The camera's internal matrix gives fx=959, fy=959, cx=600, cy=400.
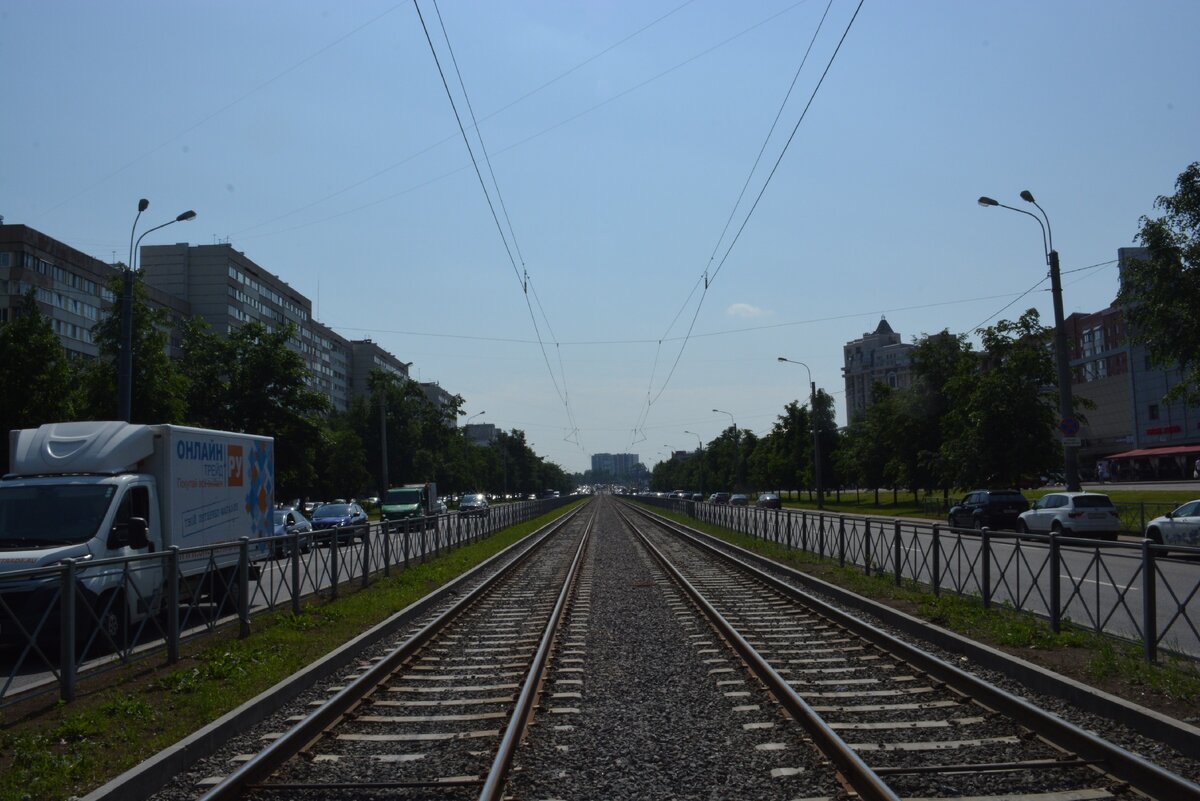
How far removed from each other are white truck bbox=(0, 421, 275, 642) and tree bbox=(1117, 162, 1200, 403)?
2433 centimetres

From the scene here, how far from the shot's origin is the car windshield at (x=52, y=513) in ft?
38.3

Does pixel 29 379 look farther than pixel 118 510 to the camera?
Yes

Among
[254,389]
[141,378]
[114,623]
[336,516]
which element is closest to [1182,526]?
[114,623]

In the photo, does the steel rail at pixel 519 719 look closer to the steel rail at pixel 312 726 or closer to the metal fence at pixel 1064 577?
the steel rail at pixel 312 726

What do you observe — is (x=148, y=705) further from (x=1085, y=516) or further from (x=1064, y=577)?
(x=1085, y=516)

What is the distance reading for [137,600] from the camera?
9.88 metres

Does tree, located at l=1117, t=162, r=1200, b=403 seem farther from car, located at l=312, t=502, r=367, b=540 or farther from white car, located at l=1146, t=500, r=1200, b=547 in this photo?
car, located at l=312, t=502, r=367, b=540

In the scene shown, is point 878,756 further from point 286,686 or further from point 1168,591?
point 286,686

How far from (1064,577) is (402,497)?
109 ft

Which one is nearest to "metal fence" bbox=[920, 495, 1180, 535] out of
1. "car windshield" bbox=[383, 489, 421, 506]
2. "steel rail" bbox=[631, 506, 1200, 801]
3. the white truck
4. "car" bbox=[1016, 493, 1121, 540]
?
"car" bbox=[1016, 493, 1121, 540]

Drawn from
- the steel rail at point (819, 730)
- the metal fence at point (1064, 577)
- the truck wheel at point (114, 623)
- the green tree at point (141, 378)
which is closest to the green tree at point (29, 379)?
the green tree at point (141, 378)

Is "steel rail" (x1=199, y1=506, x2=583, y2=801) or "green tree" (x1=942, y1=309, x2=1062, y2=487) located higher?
"green tree" (x1=942, y1=309, x2=1062, y2=487)

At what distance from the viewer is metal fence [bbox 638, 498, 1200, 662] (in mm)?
8852

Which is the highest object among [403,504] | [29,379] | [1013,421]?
[29,379]
